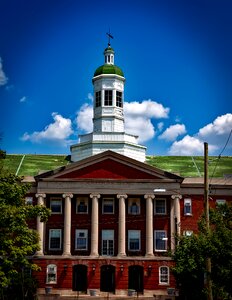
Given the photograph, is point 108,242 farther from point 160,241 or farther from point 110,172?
point 110,172

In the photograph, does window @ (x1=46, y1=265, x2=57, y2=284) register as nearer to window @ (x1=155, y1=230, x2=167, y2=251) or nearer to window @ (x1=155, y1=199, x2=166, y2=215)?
window @ (x1=155, y1=230, x2=167, y2=251)

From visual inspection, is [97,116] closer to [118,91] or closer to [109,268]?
[118,91]

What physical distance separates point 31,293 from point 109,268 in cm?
1168

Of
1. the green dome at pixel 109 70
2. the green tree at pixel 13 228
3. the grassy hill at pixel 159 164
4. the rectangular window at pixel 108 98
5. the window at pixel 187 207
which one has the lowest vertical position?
the green tree at pixel 13 228

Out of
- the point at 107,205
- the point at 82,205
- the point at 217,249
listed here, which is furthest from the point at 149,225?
the point at 217,249

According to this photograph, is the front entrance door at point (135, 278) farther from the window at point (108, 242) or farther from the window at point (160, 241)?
the window at point (160, 241)

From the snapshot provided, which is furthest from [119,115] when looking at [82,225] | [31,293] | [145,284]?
[31,293]

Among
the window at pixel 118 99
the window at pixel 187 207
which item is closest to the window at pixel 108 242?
the window at pixel 187 207

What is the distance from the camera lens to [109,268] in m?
59.0

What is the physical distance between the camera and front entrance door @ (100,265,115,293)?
58375 millimetres

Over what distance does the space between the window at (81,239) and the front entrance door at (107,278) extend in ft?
10.1

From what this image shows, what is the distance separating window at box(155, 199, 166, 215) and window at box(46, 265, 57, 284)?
1238cm

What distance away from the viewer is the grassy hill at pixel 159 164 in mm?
64688

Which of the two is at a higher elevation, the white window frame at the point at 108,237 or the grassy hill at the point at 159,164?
the grassy hill at the point at 159,164
